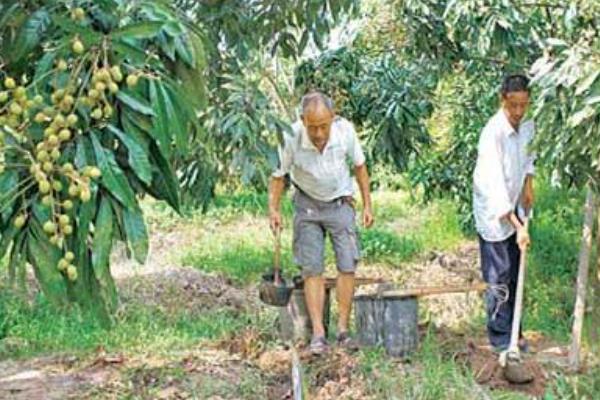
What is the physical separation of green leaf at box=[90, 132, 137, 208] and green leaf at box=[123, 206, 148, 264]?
0.02 m

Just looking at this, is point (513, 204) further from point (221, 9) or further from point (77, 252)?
point (77, 252)

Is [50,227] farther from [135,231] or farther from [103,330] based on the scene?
[103,330]

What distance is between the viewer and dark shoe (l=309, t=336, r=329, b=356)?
4621 mm

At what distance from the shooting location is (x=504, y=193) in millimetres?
4469

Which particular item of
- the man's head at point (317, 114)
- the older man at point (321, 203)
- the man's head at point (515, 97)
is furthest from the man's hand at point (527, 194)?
the man's head at point (317, 114)

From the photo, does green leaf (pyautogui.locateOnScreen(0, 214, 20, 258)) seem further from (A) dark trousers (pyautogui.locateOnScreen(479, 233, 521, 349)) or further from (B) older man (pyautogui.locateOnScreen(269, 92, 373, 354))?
(A) dark trousers (pyautogui.locateOnScreen(479, 233, 521, 349))

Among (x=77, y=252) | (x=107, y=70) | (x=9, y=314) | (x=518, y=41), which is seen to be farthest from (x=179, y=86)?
(x=9, y=314)

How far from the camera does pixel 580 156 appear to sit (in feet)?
12.2

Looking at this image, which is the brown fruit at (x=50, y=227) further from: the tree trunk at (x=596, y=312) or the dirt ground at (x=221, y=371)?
the tree trunk at (x=596, y=312)

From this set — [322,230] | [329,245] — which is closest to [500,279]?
[322,230]

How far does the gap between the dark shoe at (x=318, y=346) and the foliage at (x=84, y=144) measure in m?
2.53

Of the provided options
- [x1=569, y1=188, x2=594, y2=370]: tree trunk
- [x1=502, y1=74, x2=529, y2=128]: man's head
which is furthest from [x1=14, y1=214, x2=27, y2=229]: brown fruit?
[x1=569, y1=188, x2=594, y2=370]: tree trunk

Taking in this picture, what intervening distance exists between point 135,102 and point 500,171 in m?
2.76

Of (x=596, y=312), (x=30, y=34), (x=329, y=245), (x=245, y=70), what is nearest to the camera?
(x=30, y=34)
